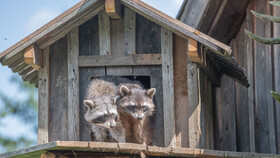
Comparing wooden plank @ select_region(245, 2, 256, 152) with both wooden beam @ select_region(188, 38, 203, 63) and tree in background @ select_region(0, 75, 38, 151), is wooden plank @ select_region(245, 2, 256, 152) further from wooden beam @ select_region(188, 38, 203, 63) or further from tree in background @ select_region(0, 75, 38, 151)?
tree in background @ select_region(0, 75, 38, 151)

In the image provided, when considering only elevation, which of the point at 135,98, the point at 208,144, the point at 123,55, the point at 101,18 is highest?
the point at 101,18

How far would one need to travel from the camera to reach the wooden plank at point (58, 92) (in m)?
7.81

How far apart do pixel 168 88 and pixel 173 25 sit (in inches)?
32.2

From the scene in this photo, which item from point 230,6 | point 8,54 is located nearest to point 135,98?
point 8,54

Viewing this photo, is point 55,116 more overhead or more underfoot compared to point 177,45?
more underfoot

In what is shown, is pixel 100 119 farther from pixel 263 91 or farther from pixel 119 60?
pixel 263 91

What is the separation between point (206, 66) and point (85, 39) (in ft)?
5.22

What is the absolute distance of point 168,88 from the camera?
7.65 m

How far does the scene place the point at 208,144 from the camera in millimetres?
8281

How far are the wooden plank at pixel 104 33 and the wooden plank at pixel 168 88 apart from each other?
2.31 ft

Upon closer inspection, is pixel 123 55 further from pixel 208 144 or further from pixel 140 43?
pixel 208 144

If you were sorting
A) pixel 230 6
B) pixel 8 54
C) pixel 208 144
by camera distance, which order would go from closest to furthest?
pixel 8 54
pixel 208 144
pixel 230 6

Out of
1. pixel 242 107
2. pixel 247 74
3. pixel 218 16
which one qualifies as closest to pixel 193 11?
pixel 218 16

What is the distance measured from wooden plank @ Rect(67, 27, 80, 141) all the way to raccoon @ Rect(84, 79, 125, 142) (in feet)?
0.50
